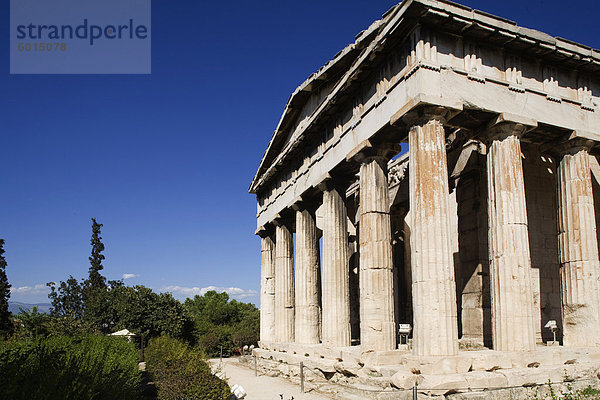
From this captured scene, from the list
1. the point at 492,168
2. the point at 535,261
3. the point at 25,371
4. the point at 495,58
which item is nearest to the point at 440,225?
the point at 492,168

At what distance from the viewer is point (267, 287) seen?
95.6ft

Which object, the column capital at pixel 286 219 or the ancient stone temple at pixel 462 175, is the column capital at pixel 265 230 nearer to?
the column capital at pixel 286 219

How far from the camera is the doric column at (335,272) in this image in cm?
1875

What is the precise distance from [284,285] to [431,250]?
1384 centimetres

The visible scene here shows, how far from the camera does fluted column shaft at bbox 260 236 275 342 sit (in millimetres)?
28391

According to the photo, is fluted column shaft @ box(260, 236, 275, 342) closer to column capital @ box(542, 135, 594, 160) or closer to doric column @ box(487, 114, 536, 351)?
doric column @ box(487, 114, 536, 351)

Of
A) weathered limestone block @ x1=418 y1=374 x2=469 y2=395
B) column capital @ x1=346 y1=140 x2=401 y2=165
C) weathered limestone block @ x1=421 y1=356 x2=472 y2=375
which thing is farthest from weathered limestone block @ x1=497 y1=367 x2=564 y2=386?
column capital @ x1=346 y1=140 x2=401 y2=165

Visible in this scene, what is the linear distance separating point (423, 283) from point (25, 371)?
9.11 metres

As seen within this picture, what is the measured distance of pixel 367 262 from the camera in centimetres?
1612

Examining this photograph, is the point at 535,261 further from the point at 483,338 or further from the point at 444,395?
the point at 444,395

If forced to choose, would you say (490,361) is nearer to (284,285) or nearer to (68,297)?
(284,285)

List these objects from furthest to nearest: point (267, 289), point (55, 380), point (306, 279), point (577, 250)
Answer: point (267, 289) → point (306, 279) → point (577, 250) → point (55, 380)

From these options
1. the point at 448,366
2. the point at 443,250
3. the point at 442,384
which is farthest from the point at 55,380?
the point at 443,250

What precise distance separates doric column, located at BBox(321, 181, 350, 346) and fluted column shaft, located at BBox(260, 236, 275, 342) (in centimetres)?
945
